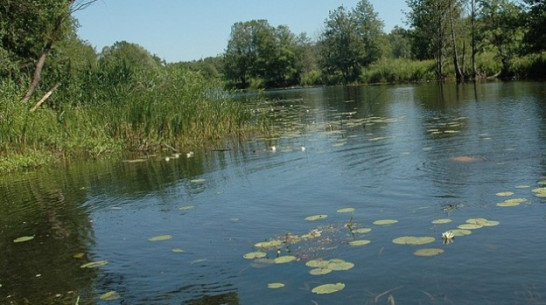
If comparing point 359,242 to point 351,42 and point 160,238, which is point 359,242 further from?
point 351,42

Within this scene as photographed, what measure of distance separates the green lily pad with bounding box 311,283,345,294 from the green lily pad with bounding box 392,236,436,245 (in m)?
1.19

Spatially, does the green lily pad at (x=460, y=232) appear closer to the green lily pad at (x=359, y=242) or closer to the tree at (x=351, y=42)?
the green lily pad at (x=359, y=242)

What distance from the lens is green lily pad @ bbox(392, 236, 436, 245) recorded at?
5.45 m

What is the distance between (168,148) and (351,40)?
67918mm

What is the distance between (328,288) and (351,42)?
77.7 metres

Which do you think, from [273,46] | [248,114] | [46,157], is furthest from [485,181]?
[273,46]

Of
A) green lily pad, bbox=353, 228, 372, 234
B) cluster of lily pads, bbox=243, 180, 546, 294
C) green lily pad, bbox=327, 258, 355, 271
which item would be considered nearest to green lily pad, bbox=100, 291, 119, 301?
cluster of lily pads, bbox=243, 180, 546, 294

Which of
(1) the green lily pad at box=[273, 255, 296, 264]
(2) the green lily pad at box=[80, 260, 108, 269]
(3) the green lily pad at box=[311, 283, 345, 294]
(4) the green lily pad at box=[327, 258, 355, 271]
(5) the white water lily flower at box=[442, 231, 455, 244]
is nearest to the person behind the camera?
(3) the green lily pad at box=[311, 283, 345, 294]

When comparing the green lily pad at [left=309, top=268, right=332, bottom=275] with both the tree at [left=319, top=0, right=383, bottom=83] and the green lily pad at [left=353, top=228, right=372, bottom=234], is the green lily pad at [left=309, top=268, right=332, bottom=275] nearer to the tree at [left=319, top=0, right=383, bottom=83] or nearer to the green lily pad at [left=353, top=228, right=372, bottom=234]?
the green lily pad at [left=353, top=228, right=372, bottom=234]

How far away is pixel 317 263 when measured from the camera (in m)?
5.11

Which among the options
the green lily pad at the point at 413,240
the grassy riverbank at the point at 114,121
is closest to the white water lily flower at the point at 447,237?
the green lily pad at the point at 413,240

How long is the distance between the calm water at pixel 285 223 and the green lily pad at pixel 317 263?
0.31ft

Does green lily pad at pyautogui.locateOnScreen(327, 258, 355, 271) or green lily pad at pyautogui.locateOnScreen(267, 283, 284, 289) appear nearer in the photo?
green lily pad at pyautogui.locateOnScreen(267, 283, 284, 289)

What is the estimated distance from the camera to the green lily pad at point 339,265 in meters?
4.94
